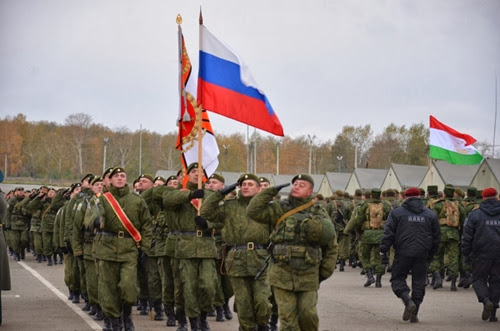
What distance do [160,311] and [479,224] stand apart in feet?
16.4

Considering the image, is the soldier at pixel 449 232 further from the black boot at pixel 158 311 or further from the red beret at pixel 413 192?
the black boot at pixel 158 311

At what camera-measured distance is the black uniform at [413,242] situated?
12305 millimetres

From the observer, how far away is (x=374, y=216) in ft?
59.7

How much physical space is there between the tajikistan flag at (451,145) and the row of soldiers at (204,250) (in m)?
9.31

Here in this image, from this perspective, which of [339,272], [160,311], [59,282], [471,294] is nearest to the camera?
[160,311]

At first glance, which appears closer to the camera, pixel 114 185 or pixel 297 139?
pixel 114 185

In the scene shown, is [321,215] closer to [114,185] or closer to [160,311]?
[114,185]

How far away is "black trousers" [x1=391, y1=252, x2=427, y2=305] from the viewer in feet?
40.4

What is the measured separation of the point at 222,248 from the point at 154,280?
8.28 ft

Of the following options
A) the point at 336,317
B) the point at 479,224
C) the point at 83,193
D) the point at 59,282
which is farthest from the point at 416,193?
the point at 59,282

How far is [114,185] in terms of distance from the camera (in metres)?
10.7

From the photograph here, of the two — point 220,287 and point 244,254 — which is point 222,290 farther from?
point 244,254

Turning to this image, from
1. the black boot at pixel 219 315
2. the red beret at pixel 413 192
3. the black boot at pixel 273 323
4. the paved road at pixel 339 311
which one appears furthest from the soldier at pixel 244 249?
the red beret at pixel 413 192

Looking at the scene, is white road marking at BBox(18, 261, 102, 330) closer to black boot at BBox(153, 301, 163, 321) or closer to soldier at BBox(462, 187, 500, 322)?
black boot at BBox(153, 301, 163, 321)
